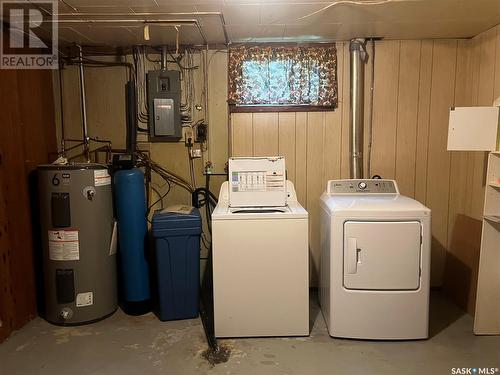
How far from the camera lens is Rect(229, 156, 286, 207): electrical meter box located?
8.73 ft

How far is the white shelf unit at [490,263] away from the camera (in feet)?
8.10

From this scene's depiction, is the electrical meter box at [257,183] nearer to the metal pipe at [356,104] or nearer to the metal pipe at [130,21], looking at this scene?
the metal pipe at [356,104]

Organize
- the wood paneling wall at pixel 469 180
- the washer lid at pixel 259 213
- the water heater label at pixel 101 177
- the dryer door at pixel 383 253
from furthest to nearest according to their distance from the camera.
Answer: the wood paneling wall at pixel 469 180 → the water heater label at pixel 101 177 → the washer lid at pixel 259 213 → the dryer door at pixel 383 253

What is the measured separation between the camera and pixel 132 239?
290 cm

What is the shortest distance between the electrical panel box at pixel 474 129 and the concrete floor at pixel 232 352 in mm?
1339

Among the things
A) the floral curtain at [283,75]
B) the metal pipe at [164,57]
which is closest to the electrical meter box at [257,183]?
the floral curtain at [283,75]

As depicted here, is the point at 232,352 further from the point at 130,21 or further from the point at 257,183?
the point at 130,21

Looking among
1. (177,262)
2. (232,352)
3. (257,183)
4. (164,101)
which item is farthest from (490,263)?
(164,101)

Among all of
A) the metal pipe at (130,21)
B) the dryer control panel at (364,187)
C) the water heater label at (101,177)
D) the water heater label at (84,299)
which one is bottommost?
the water heater label at (84,299)

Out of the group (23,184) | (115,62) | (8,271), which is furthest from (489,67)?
(8,271)

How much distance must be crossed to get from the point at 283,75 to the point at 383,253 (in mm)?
1741

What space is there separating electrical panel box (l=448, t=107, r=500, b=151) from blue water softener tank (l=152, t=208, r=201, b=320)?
6.53 feet

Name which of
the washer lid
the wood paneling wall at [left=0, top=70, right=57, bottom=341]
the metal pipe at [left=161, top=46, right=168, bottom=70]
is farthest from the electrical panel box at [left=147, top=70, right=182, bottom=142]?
the washer lid

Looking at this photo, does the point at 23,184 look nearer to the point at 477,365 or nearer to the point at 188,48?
A: the point at 188,48
